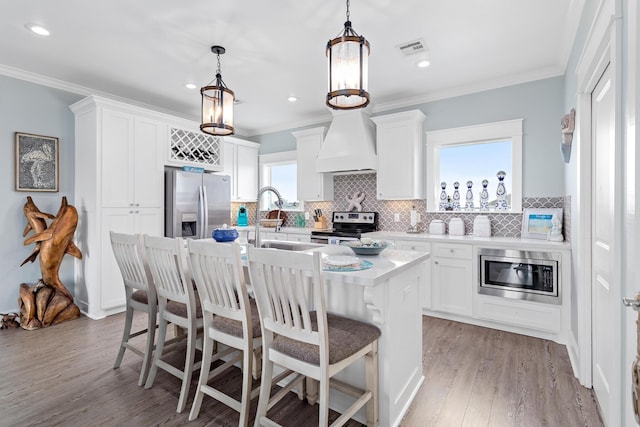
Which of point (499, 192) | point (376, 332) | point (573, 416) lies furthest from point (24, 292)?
point (499, 192)

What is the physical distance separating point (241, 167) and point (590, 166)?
469 cm

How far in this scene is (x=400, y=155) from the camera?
4.19 meters

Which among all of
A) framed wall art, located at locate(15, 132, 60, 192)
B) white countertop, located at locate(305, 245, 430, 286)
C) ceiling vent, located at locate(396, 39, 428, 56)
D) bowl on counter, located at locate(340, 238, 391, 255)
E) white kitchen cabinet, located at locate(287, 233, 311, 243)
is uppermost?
ceiling vent, located at locate(396, 39, 428, 56)

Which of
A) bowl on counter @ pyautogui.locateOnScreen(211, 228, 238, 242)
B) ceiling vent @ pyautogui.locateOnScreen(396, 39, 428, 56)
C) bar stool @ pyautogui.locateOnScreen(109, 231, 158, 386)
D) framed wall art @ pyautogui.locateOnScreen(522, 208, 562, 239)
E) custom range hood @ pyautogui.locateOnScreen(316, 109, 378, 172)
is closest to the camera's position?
bar stool @ pyautogui.locateOnScreen(109, 231, 158, 386)

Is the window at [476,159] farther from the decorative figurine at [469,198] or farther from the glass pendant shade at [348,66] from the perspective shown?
the glass pendant shade at [348,66]

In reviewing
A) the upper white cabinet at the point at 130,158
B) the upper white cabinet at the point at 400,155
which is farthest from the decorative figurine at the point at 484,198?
the upper white cabinet at the point at 130,158

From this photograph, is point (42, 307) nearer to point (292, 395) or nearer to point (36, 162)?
point (36, 162)

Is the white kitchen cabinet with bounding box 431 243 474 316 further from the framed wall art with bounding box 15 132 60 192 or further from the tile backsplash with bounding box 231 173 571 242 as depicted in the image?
the framed wall art with bounding box 15 132 60 192

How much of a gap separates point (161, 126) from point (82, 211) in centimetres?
138

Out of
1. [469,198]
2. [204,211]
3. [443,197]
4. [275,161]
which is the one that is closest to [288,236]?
[204,211]

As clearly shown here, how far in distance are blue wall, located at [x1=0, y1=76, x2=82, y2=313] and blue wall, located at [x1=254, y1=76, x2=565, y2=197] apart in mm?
4808

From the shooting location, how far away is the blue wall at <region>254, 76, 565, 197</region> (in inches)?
136

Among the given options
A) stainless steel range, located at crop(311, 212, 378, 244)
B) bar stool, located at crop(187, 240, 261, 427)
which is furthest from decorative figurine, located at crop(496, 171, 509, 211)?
bar stool, located at crop(187, 240, 261, 427)

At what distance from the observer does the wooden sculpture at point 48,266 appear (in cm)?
335
